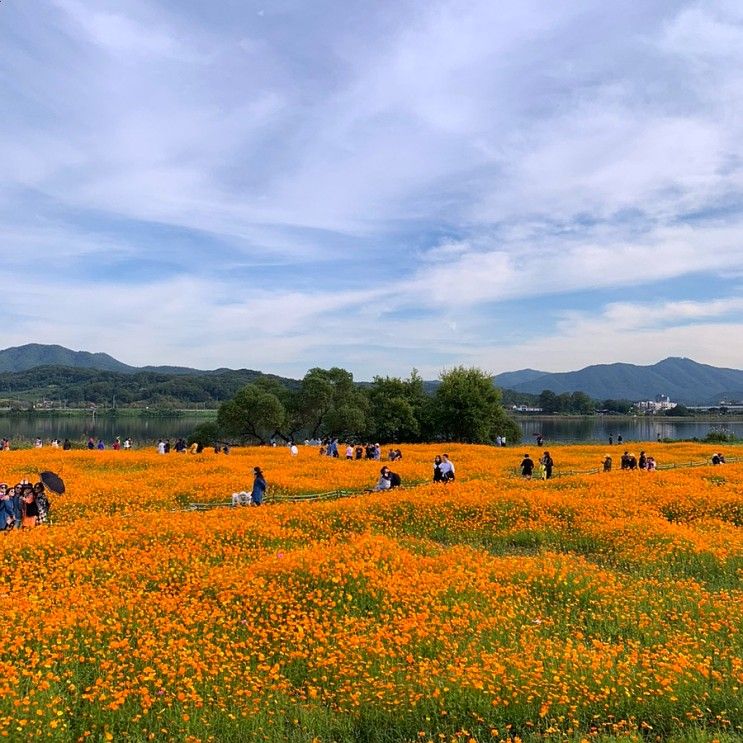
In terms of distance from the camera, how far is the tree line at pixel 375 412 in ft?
258

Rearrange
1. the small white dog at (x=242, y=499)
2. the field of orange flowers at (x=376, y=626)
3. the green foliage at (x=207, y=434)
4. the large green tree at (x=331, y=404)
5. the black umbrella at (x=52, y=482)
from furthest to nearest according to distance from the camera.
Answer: the green foliage at (x=207, y=434) → the large green tree at (x=331, y=404) → the small white dog at (x=242, y=499) → the black umbrella at (x=52, y=482) → the field of orange flowers at (x=376, y=626)

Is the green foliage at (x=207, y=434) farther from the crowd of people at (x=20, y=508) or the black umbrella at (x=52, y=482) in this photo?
the crowd of people at (x=20, y=508)

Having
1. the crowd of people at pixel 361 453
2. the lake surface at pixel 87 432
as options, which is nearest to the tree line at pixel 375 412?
the lake surface at pixel 87 432

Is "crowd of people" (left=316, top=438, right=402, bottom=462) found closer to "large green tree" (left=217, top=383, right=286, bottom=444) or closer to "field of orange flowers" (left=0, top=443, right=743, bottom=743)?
"field of orange flowers" (left=0, top=443, right=743, bottom=743)

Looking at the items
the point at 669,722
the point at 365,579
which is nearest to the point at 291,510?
the point at 365,579

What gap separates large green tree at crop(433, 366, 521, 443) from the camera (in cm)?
7831

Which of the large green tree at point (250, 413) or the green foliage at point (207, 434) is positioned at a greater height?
the large green tree at point (250, 413)

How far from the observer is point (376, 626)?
10.7 metres

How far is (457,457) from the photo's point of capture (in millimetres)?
47094

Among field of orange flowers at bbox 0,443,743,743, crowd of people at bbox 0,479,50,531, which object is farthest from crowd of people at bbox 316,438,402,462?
crowd of people at bbox 0,479,50,531

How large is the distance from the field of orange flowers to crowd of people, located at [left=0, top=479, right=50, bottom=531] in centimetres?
200

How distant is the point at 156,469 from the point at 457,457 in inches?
897

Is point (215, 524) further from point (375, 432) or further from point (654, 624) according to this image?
point (375, 432)

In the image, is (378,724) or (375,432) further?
(375,432)
